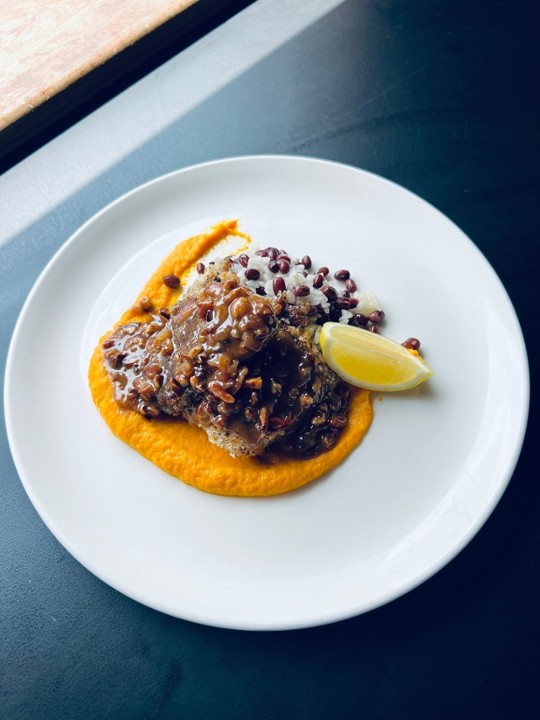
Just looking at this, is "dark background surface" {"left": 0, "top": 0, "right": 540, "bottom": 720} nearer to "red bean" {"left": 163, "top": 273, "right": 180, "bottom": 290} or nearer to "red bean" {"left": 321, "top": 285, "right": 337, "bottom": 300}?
"red bean" {"left": 321, "top": 285, "right": 337, "bottom": 300}

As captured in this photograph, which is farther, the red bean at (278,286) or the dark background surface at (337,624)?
the red bean at (278,286)

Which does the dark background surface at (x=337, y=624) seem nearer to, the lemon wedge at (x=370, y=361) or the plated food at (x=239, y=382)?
the lemon wedge at (x=370, y=361)

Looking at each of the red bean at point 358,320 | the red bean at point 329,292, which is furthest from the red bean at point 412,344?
the red bean at point 329,292

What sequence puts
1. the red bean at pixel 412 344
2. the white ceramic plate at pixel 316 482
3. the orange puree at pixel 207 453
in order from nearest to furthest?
1. the white ceramic plate at pixel 316 482
2. the orange puree at pixel 207 453
3. the red bean at pixel 412 344

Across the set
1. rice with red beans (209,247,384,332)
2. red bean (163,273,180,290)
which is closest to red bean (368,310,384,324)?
rice with red beans (209,247,384,332)

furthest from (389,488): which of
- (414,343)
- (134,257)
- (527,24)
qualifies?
(527,24)

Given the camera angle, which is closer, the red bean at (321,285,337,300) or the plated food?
the plated food

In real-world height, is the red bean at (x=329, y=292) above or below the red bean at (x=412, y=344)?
above

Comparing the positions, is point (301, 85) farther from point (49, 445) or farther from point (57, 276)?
point (49, 445)
